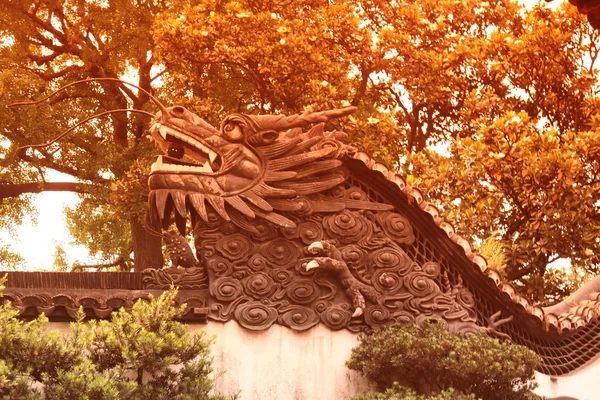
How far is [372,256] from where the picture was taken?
30.3 feet

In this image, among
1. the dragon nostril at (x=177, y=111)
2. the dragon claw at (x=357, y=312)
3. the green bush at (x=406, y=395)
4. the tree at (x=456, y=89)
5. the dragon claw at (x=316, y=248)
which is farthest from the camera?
the tree at (x=456, y=89)

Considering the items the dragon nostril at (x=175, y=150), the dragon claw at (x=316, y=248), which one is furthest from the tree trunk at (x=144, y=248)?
the dragon claw at (x=316, y=248)

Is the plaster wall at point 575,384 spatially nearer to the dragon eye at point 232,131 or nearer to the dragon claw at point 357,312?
the dragon claw at point 357,312

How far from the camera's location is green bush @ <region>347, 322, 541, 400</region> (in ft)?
27.5

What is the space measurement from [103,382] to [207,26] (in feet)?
26.6

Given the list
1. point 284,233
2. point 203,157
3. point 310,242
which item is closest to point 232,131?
point 203,157

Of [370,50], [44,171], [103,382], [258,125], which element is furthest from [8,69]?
[103,382]

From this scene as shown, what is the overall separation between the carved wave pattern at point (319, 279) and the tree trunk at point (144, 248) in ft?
22.2

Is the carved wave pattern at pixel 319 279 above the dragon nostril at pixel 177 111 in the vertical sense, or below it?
below

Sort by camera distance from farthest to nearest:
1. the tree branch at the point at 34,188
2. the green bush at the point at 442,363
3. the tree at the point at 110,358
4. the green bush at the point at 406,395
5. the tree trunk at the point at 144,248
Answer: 1. the tree branch at the point at 34,188
2. the tree trunk at the point at 144,248
3. the green bush at the point at 442,363
4. the green bush at the point at 406,395
5. the tree at the point at 110,358

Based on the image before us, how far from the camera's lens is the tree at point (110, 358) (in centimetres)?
700

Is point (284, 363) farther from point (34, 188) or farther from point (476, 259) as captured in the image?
point (34, 188)

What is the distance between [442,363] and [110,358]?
114 inches

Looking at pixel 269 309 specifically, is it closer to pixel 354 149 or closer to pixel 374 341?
pixel 374 341
